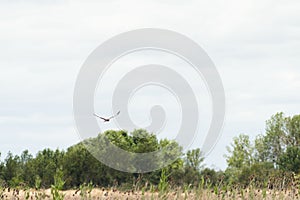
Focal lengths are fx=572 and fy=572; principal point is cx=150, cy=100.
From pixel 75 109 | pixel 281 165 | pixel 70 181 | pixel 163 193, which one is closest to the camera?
pixel 163 193

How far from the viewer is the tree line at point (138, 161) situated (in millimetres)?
29562

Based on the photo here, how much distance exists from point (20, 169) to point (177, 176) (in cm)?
840

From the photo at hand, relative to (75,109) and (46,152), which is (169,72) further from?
(46,152)

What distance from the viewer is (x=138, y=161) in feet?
106

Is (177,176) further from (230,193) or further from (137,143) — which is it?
(230,193)

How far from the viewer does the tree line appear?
29.6 metres

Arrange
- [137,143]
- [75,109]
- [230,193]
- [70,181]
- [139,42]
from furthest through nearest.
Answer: [137,143] < [70,181] < [139,42] < [75,109] < [230,193]

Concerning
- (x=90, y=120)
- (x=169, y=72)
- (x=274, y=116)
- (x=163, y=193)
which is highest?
(x=274, y=116)

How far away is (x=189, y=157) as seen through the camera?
3600 centimetres

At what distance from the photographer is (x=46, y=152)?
33.2 m

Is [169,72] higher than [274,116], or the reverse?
[274,116]

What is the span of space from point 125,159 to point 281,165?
8.94m

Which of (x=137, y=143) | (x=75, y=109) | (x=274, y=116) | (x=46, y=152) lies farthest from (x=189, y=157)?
(x=75, y=109)

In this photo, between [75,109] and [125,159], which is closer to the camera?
[75,109]
